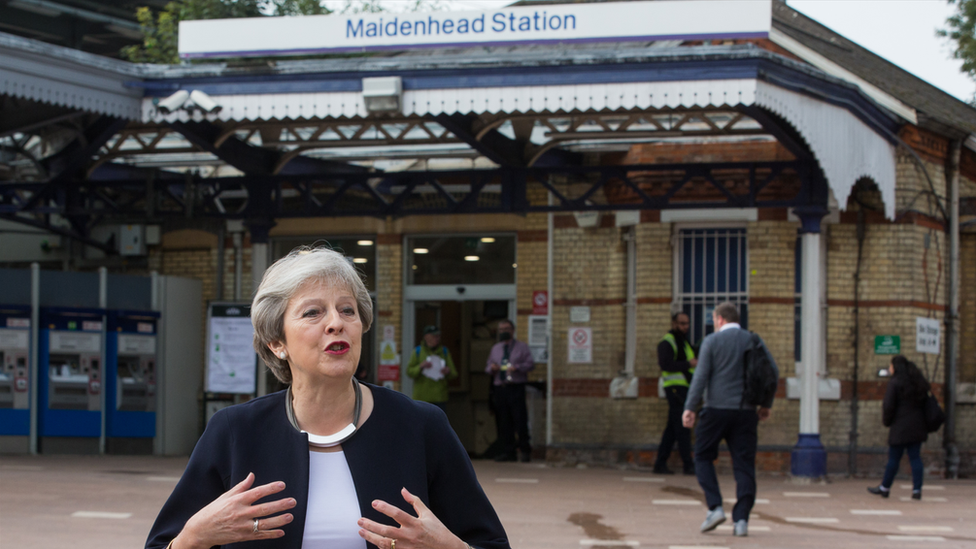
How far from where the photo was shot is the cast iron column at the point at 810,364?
37.9ft

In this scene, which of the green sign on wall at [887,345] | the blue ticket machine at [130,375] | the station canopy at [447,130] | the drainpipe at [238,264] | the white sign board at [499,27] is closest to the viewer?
the station canopy at [447,130]

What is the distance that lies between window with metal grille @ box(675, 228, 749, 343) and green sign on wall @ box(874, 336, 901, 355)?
150 cm

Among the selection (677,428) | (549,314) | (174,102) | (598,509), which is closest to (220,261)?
(549,314)

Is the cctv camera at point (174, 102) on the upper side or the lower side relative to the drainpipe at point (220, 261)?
upper

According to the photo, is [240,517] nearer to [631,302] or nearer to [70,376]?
[631,302]

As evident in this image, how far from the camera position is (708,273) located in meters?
13.1

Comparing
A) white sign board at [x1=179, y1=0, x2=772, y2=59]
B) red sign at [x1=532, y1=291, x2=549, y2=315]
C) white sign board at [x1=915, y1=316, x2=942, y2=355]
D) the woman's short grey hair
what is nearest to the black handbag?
white sign board at [x1=915, y1=316, x2=942, y2=355]

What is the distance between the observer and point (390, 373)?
14.4 meters

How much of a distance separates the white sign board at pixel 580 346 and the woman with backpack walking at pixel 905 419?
13.0ft

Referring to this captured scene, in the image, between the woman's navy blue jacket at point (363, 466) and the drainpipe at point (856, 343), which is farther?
the drainpipe at point (856, 343)

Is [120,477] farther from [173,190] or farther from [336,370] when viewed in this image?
[336,370]

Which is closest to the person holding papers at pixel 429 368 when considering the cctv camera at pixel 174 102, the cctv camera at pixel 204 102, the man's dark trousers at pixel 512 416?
the man's dark trousers at pixel 512 416

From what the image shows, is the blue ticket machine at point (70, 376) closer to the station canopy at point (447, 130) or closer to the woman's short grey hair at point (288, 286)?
the station canopy at point (447, 130)

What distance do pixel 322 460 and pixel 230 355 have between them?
11.7 m
